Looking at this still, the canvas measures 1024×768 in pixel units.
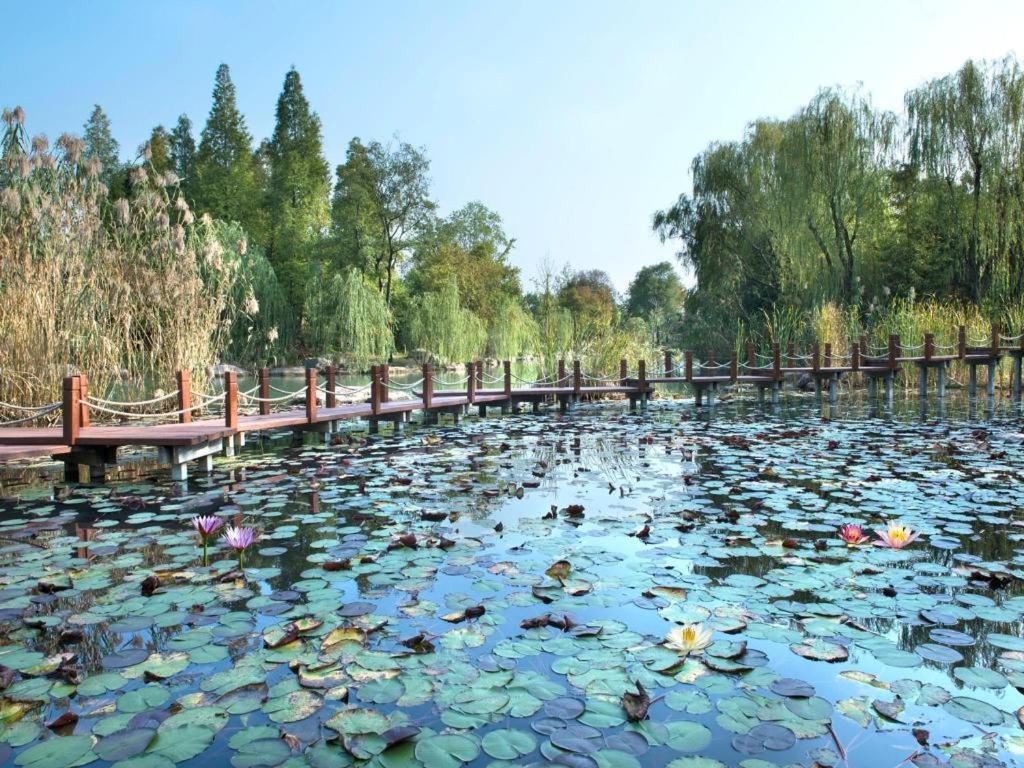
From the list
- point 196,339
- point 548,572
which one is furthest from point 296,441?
point 548,572

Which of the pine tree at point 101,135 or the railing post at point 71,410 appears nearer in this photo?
the railing post at point 71,410

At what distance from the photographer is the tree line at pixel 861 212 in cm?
1738

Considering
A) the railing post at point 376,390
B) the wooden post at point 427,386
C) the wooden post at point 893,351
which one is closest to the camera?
the railing post at point 376,390

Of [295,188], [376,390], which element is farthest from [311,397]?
[295,188]

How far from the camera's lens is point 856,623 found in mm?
2633

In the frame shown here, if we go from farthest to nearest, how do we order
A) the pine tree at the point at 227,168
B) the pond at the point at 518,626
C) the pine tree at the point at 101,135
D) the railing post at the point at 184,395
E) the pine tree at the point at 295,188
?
the pine tree at the point at 101,135 → the pine tree at the point at 227,168 → the pine tree at the point at 295,188 → the railing post at the point at 184,395 → the pond at the point at 518,626

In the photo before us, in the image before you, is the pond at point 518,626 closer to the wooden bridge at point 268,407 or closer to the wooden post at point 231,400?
the wooden bridge at point 268,407

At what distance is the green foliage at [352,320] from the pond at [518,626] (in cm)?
1918

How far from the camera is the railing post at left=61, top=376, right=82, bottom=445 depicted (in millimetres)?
6051

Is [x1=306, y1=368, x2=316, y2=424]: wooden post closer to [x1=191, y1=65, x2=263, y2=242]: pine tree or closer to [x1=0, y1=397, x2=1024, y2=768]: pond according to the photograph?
[x1=0, y1=397, x2=1024, y2=768]: pond

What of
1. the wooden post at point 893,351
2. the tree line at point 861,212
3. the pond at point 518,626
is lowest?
the pond at point 518,626

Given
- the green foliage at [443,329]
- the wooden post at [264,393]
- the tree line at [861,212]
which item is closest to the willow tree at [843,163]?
the tree line at [861,212]

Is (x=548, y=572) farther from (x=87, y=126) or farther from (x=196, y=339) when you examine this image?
(x=87, y=126)

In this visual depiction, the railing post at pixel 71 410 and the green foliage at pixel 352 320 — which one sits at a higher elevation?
the green foliage at pixel 352 320
